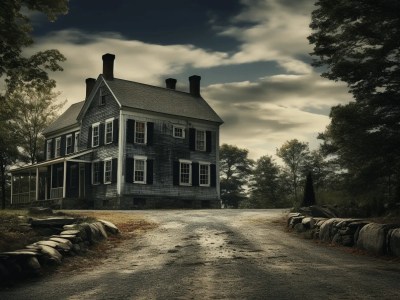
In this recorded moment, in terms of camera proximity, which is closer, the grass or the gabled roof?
the grass

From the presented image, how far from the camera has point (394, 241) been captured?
9.86 m

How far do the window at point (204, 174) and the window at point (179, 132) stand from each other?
254 cm

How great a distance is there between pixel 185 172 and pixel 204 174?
1.62 metres

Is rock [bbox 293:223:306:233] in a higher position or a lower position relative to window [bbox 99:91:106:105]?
lower

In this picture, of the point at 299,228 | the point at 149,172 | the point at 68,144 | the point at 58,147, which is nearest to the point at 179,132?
the point at 149,172

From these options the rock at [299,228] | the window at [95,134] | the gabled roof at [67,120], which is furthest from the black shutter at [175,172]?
the rock at [299,228]

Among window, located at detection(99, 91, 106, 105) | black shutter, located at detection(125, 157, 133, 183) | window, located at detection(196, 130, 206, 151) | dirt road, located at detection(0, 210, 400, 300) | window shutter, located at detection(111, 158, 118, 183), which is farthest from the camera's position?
window, located at detection(196, 130, 206, 151)

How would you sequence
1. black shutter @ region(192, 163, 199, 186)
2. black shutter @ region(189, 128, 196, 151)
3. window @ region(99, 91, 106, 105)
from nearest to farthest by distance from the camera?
window @ region(99, 91, 106, 105) < black shutter @ region(192, 163, 199, 186) < black shutter @ region(189, 128, 196, 151)

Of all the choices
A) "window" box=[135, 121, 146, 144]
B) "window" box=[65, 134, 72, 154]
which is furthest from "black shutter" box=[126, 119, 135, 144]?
"window" box=[65, 134, 72, 154]

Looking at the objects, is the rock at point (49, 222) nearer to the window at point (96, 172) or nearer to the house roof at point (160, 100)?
the house roof at point (160, 100)

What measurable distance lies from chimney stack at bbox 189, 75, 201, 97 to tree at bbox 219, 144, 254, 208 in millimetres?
23579

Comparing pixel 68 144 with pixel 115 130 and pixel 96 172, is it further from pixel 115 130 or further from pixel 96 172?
pixel 115 130

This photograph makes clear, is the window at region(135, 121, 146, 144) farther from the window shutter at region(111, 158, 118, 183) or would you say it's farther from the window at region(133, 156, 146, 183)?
the window shutter at region(111, 158, 118, 183)

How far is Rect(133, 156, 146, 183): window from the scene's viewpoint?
30250 mm
